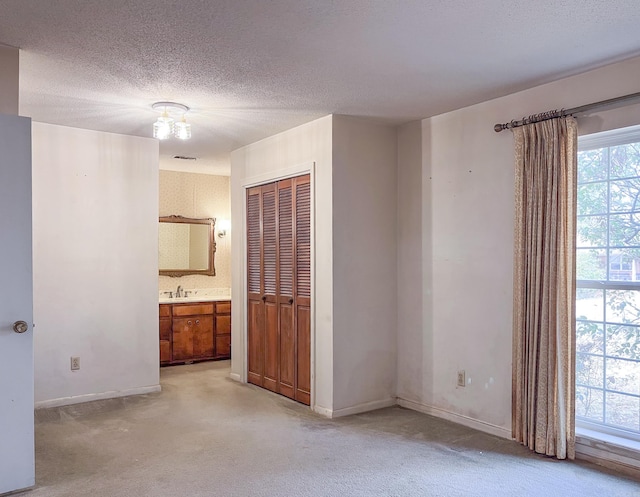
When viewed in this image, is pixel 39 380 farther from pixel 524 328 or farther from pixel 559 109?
pixel 559 109

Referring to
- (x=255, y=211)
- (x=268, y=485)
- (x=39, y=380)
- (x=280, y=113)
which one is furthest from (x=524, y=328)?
(x=39, y=380)

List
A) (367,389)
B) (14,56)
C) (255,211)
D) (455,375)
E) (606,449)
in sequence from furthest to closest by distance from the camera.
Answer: (255,211), (367,389), (455,375), (606,449), (14,56)

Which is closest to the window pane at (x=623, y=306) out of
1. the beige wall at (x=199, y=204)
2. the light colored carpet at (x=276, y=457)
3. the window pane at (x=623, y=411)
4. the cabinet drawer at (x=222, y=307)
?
the window pane at (x=623, y=411)

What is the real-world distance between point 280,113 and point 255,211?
1.32 metres

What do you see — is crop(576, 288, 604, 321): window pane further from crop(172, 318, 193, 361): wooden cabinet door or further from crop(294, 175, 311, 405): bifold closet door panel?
crop(172, 318, 193, 361): wooden cabinet door

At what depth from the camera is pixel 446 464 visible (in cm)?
321

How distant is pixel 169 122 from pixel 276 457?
8.07 ft

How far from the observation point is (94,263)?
471 centimetres

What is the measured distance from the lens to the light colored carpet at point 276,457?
2.88m

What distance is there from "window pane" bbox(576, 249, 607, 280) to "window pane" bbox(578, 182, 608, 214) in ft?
0.85

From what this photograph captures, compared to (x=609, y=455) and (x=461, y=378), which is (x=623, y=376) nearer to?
(x=609, y=455)

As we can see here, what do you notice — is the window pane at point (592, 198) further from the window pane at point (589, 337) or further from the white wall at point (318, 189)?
the white wall at point (318, 189)

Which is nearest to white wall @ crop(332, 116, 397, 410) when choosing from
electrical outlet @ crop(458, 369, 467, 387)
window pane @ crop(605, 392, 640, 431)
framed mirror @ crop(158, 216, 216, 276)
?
electrical outlet @ crop(458, 369, 467, 387)

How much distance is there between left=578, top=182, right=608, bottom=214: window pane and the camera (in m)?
3.32
